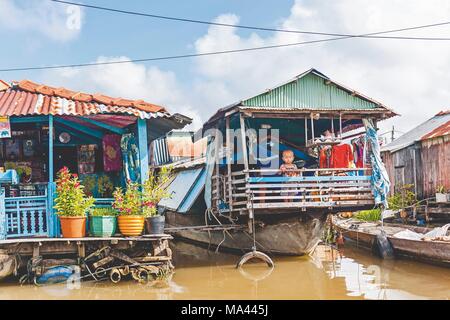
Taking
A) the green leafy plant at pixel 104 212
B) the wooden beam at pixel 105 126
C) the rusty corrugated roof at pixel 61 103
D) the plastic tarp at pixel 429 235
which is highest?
the rusty corrugated roof at pixel 61 103

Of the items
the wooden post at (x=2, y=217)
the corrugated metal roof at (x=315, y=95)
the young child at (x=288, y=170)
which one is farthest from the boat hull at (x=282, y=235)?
the wooden post at (x=2, y=217)

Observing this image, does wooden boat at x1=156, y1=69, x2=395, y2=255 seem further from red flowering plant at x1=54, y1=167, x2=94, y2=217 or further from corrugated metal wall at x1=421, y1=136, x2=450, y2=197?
corrugated metal wall at x1=421, y1=136, x2=450, y2=197

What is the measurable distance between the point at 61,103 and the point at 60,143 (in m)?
1.83

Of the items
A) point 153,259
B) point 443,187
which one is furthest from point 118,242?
point 443,187

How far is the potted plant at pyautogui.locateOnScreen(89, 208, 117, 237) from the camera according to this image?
8.70 meters

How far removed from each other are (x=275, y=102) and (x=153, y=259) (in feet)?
14.9

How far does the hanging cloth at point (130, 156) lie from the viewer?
1038cm

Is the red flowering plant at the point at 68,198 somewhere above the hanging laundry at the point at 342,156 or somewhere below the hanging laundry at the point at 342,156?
below

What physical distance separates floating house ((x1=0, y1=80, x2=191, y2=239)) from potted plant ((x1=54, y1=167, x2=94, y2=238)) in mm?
430

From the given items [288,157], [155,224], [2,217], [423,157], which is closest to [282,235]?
[288,157]

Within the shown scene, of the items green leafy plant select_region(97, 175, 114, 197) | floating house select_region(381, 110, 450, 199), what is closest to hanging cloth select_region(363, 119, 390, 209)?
green leafy plant select_region(97, 175, 114, 197)

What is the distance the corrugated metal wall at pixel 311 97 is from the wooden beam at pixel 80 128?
12.4 ft

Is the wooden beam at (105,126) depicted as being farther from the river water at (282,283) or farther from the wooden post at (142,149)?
the river water at (282,283)
